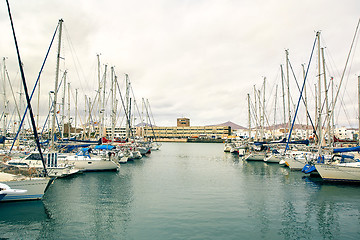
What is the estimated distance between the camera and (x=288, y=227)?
15758mm

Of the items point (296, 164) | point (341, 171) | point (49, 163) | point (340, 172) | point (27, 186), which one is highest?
point (49, 163)

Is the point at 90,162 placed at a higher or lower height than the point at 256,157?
higher

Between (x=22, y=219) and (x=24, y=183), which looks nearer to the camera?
(x=22, y=219)

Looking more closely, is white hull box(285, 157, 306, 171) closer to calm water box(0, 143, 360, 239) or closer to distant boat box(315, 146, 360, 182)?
distant boat box(315, 146, 360, 182)

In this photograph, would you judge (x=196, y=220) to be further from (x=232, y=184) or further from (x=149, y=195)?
(x=232, y=184)

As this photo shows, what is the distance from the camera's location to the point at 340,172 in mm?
28547

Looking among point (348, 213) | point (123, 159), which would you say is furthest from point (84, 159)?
point (348, 213)

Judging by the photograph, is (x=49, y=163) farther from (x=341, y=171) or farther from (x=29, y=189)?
(x=341, y=171)

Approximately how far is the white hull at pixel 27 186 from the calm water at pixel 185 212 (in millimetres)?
563

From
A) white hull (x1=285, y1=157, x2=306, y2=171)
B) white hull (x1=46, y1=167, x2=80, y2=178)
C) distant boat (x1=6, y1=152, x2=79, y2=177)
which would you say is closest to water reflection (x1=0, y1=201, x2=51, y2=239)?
white hull (x1=46, y1=167, x2=80, y2=178)

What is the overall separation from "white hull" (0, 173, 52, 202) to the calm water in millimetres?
563

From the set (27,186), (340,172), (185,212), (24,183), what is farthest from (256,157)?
(24,183)

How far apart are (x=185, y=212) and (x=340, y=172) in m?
20.8

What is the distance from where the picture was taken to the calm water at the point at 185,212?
1479 cm
